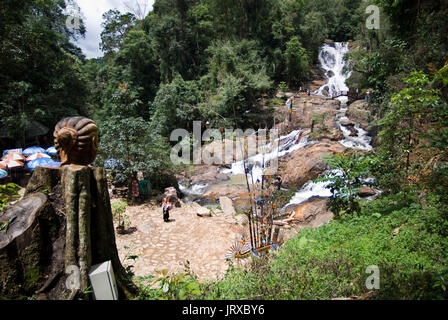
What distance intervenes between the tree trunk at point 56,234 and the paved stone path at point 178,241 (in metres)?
2.47

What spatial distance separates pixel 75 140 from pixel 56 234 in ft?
3.28

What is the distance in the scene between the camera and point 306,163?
34.0 ft

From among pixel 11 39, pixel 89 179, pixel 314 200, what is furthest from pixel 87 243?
pixel 11 39

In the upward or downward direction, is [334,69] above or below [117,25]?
below

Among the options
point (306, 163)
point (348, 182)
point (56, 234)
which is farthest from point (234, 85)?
point (56, 234)

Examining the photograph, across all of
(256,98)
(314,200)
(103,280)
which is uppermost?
(256,98)

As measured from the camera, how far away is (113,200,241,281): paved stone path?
16.9 feet

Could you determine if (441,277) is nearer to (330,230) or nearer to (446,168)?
(446,168)

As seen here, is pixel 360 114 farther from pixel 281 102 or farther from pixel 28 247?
pixel 28 247

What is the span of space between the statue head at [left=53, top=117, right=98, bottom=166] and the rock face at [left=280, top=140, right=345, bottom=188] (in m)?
8.51

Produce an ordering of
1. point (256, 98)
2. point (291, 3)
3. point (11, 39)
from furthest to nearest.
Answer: point (291, 3), point (256, 98), point (11, 39)

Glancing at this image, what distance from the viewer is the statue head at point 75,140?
2.64 m

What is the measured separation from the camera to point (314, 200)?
8570 mm
